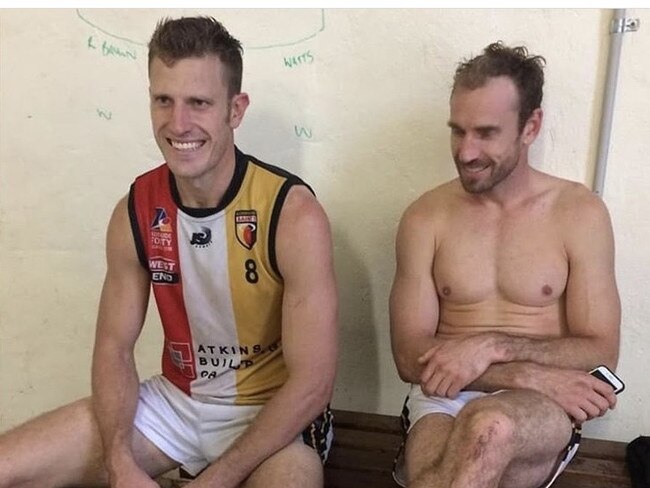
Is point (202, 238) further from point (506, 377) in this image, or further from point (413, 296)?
point (506, 377)

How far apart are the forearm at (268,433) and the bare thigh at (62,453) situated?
212mm

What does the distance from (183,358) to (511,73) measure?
90 centimetres

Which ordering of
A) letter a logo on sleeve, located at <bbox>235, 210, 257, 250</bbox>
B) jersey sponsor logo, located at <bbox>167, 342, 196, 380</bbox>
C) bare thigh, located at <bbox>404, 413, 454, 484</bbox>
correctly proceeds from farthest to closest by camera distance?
jersey sponsor logo, located at <bbox>167, 342, 196, 380</bbox>
letter a logo on sleeve, located at <bbox>235, 210, 257, 250</bbox>
bare thigh, located at <bbox>404, 413, 454, 484</bbox>

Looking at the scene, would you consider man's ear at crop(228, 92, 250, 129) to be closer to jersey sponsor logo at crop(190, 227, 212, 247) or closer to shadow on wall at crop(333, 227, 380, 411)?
jersey sponsor logo at crop(190, 227, 212, 247)

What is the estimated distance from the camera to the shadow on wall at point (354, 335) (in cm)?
186

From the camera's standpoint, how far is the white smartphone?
4.65ft

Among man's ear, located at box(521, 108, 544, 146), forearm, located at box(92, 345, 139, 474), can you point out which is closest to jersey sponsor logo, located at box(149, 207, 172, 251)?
forearm, located at box(92, 345, 139, 474)

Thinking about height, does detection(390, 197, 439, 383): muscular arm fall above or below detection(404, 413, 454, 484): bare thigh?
above

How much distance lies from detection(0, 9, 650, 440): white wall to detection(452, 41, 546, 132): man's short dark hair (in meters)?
0.15

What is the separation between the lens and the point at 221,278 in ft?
4.96

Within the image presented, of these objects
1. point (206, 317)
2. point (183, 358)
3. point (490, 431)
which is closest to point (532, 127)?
point (490, 431)

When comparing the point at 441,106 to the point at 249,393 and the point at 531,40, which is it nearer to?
the point at 531,40

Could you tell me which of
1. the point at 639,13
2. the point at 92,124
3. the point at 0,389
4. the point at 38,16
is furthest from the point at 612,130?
the point at 0,389

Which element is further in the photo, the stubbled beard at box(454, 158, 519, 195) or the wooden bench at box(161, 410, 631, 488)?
the wooden bench at box(161, 410, 631, 488)
